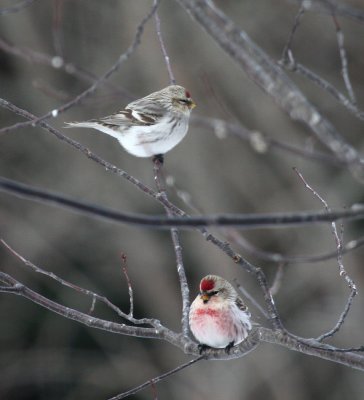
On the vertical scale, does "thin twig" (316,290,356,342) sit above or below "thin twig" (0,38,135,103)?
below

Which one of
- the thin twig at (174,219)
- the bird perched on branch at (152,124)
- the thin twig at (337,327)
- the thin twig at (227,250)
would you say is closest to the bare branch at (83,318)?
the thin twig at (227,250)

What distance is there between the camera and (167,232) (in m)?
7.97

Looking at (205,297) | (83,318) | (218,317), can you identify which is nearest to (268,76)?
(83,318)

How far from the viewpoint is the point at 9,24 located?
8406 millimetres

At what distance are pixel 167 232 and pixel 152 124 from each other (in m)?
4.22

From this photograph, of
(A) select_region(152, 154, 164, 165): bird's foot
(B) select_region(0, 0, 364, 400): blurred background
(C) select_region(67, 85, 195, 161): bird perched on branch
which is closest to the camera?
(A) select_region(152, 154, 164, 165): bird's foot

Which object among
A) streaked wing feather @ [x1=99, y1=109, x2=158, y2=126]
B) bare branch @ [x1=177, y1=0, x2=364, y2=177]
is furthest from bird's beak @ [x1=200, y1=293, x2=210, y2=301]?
bare branch @ [x1=177, y1=0, x2=364, y2=177]

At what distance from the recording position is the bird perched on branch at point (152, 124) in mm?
3703

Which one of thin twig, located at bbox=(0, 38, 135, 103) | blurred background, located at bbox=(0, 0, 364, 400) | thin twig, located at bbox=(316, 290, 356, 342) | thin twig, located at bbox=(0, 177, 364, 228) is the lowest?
thin twig, located at bbox=(0, 177, 364, 228)

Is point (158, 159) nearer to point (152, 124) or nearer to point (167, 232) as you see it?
point (152, 124)

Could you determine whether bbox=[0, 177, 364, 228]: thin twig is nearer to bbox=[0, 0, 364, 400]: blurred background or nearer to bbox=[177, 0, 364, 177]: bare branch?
bbox=[177, 0, 364, 177]: bare branch

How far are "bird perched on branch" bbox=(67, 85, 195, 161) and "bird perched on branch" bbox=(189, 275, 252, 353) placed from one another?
0.73 m

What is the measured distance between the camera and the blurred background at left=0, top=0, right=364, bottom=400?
777 cm

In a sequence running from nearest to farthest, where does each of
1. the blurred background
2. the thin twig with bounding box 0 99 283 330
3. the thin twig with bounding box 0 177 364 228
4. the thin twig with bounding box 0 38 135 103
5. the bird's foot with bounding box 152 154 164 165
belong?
the thin twig with bounding box 0 177 364 228 → the thin twig with bounding box 0 38 135 103 → the thin twig with bounding box 0 99 283 330 → the bird's foot with bounding box 152 154 164 165 → the blurred background
